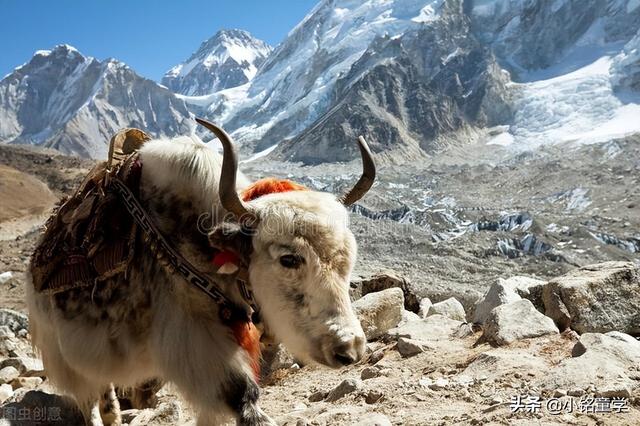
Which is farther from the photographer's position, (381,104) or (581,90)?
(381,104)

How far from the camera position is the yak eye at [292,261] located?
8.18ft

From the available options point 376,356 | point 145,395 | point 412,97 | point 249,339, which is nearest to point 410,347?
point 376,356

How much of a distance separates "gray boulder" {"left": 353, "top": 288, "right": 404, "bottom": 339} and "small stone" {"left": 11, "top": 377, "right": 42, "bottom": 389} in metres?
3.27

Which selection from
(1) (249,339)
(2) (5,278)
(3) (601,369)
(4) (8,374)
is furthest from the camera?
(2) (5,278)

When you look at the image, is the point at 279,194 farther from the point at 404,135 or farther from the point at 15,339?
the point at 404,135

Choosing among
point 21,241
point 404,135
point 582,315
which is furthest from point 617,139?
point 582,315

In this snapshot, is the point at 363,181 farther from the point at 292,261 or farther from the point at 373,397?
the point at 373,397

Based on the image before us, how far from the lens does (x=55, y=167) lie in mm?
54000

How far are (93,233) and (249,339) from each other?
100cm

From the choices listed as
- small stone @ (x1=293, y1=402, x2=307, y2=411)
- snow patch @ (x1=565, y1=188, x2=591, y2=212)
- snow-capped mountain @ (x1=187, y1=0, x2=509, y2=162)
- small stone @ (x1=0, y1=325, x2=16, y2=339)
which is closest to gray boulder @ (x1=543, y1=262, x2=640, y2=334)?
small stone @ (x1=293, y1=402, x2=307, y2=411)

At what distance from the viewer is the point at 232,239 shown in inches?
99.3

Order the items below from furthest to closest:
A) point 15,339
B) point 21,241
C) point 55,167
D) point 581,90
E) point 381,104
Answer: point 381,104 < point 581,90 < point 55,167 < point 21,241 < point 15,339

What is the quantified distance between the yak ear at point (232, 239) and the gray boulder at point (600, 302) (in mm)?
3509

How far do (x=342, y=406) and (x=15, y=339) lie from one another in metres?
6.60
